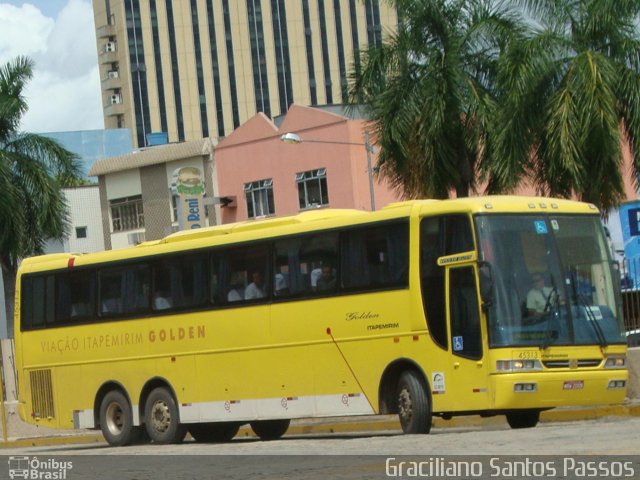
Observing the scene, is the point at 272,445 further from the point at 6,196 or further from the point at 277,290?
the point at 6,196

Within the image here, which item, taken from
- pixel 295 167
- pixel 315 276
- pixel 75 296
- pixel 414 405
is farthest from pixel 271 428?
pixel 295 167

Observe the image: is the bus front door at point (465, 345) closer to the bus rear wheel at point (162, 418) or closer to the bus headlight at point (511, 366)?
the bus headlight at point (511, 366)

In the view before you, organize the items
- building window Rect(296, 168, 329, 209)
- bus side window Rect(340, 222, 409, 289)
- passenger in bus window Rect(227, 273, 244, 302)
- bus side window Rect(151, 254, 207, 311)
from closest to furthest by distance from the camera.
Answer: bus side window Rect(340, 222, 409, 289), passenger in bus window Rect(227, 273, 244, 302), bus side window Rect(151, 254, 207, 311), building window Rect(296, 168, 329, 209)

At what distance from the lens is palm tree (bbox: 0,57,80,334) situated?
4144 cm

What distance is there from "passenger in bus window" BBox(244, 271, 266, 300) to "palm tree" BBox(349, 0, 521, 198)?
9825mm

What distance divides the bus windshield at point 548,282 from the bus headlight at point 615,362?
22cm

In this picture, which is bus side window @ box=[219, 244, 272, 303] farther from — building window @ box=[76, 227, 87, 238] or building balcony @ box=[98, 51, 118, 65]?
building balcony @ box=[98, 51, 118, 65]

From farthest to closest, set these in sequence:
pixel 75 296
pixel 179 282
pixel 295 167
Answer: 1. pixel 295 167
2. pixel 75 296
3. pixel 179 282

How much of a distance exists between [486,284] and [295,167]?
4244 cm

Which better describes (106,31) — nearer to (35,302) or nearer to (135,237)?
(135,237)

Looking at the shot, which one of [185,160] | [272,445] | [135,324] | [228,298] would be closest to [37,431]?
[135,324]

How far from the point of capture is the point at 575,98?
2497 cm
